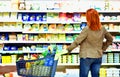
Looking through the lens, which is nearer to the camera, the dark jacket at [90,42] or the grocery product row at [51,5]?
the dark jacket at [90,42]

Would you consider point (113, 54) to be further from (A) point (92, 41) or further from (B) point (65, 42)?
(A) point (92, 41)

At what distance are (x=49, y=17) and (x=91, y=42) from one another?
7.42 ft

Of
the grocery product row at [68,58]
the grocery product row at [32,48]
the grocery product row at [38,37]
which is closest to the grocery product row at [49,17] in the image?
the grocery product row at [38,37]

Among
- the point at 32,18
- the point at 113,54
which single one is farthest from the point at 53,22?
the point at 113,54

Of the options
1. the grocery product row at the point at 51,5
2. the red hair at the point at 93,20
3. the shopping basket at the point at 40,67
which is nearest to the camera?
the shopping basket at the point at 40,67

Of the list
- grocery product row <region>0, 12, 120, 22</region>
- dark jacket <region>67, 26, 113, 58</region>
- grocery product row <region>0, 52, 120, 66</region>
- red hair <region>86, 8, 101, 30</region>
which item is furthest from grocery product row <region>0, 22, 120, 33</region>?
red hair <region>86, 8, 101, 30</region>

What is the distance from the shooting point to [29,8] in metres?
6.16

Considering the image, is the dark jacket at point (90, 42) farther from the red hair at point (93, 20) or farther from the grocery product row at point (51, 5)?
Answer: the grocery product row at point (51, 5)

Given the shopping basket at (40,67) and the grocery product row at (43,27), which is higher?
the grocery product row at (43,27)

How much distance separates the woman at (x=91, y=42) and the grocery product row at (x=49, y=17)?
2017 mm

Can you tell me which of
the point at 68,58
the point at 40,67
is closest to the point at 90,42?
the point at 40,67

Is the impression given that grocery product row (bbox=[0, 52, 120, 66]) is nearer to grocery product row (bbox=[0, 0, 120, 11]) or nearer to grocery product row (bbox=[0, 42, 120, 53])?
grocery product row (bbox=[0, 42, 120, 53])

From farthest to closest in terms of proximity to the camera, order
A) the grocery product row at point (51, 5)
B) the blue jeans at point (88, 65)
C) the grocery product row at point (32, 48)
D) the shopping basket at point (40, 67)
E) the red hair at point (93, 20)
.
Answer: the grocery product row at point (32, 48) → the grocery product row at point (51, 5) → the blue jeans at point (88, 65) → the red hair at point (93, 20) → the shopping basket at point (40, 67)

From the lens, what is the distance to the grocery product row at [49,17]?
618 centimetres
